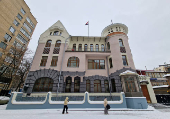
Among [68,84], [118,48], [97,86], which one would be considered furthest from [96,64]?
[68,84]

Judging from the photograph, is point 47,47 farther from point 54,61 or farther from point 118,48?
point 118,48

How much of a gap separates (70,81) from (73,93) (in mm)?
2273

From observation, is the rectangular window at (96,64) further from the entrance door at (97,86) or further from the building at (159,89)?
the building at (159,89)

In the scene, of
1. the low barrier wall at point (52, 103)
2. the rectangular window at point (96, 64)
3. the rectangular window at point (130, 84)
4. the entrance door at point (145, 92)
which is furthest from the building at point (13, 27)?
the entrance door at point (145, 92)

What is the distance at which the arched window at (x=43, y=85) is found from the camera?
13456 millimetres

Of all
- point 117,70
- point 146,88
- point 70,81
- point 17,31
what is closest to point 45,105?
point 70,81

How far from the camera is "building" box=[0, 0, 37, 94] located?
21227 millimetres

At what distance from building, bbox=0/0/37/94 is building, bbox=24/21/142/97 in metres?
8.13

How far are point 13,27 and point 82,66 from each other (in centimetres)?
2845

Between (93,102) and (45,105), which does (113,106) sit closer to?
(93,102)

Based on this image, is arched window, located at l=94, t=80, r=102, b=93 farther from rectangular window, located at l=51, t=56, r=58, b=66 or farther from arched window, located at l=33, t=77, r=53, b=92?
rectangular window, located at l=51, t=56, r=58, b=66

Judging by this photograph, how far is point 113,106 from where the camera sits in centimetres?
1002

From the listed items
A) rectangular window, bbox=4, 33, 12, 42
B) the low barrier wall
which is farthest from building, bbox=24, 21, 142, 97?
rectangular window, bbox=4, 33, 12, 42

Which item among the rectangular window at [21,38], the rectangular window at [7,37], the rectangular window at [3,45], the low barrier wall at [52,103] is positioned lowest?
the low barrier wall at [52,103]
